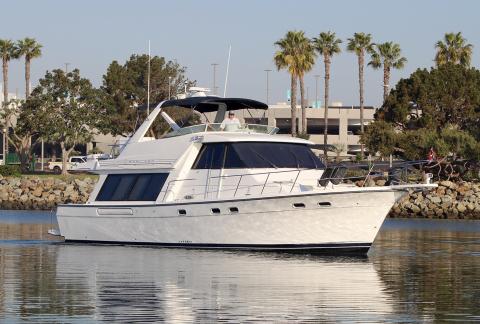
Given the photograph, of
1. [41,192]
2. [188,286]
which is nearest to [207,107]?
[188,286]

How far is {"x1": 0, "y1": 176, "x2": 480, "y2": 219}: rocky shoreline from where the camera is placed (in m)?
60.4

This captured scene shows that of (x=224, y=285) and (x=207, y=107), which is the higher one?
(x=207, y=107)

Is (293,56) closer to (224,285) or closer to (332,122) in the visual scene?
(332,122)

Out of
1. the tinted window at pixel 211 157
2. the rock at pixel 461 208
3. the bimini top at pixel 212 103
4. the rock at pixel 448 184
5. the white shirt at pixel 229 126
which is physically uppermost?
the bimini top at pixel 212 103

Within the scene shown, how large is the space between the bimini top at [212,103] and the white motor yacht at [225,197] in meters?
0.03

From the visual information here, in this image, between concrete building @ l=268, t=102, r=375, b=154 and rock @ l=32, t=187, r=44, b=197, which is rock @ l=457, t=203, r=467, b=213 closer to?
rock @ l=32, t=187, r=44, b=197

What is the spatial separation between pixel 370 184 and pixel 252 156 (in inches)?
1285

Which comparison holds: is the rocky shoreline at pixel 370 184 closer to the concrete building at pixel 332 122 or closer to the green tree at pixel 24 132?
the green tree at pixel 24 132

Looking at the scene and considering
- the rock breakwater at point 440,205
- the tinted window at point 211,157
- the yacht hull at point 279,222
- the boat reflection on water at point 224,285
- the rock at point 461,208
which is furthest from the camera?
the rock at point 461,208

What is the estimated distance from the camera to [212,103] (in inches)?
1324

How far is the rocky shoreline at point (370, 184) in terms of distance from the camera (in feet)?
198

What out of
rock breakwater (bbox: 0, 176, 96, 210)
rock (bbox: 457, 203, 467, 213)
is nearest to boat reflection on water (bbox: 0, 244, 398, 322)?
rock (bbox: 457, 203, 467, 213)

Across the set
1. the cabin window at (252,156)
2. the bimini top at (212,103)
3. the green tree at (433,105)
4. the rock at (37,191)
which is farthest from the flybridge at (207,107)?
the green tree at (433,105)

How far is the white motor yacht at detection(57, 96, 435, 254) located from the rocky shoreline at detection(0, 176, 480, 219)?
2789 cm
